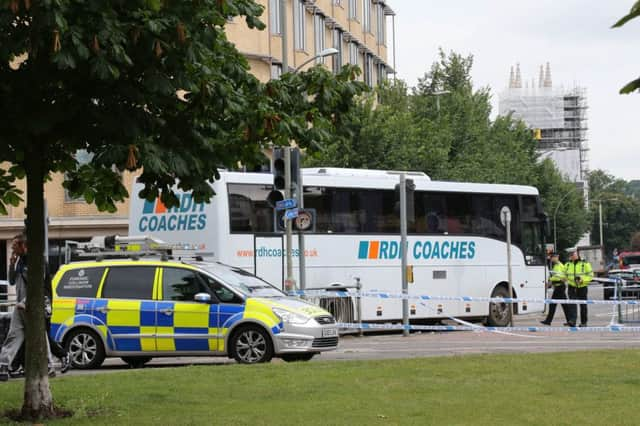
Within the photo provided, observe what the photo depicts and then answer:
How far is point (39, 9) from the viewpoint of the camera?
8.78 m

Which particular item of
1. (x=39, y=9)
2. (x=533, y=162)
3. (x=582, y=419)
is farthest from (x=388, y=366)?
(x=533, y=162)

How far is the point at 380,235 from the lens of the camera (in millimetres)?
28281

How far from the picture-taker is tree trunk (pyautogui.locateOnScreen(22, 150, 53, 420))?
10766 mm

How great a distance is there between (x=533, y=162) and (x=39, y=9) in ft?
201

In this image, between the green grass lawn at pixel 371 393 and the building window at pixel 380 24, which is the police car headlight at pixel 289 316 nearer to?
the green grass lawn at pixel 371 393

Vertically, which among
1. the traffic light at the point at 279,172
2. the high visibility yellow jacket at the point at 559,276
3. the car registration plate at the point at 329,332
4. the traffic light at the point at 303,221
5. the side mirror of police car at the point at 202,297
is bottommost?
the car registration plate at the point at 329,332

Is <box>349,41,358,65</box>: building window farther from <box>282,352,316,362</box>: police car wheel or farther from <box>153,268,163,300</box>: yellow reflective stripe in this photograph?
<box>153,268,163,300</box>: yellow reflective stripe

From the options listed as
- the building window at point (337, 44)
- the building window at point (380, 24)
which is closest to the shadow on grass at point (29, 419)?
the building window at point (337, 44)

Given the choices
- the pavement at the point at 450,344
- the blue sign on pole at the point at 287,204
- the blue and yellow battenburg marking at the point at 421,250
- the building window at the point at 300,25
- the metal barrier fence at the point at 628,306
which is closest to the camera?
the pavement at the point at 450,344

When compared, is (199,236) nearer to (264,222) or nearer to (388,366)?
(264,222)

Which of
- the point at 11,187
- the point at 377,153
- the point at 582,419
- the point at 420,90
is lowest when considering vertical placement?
the point at 582,419

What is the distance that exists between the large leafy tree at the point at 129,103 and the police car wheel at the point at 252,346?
667cm

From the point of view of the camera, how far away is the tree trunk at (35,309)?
10766 mm

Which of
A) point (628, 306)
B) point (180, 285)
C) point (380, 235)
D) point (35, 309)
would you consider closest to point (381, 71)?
point (628, 306)
